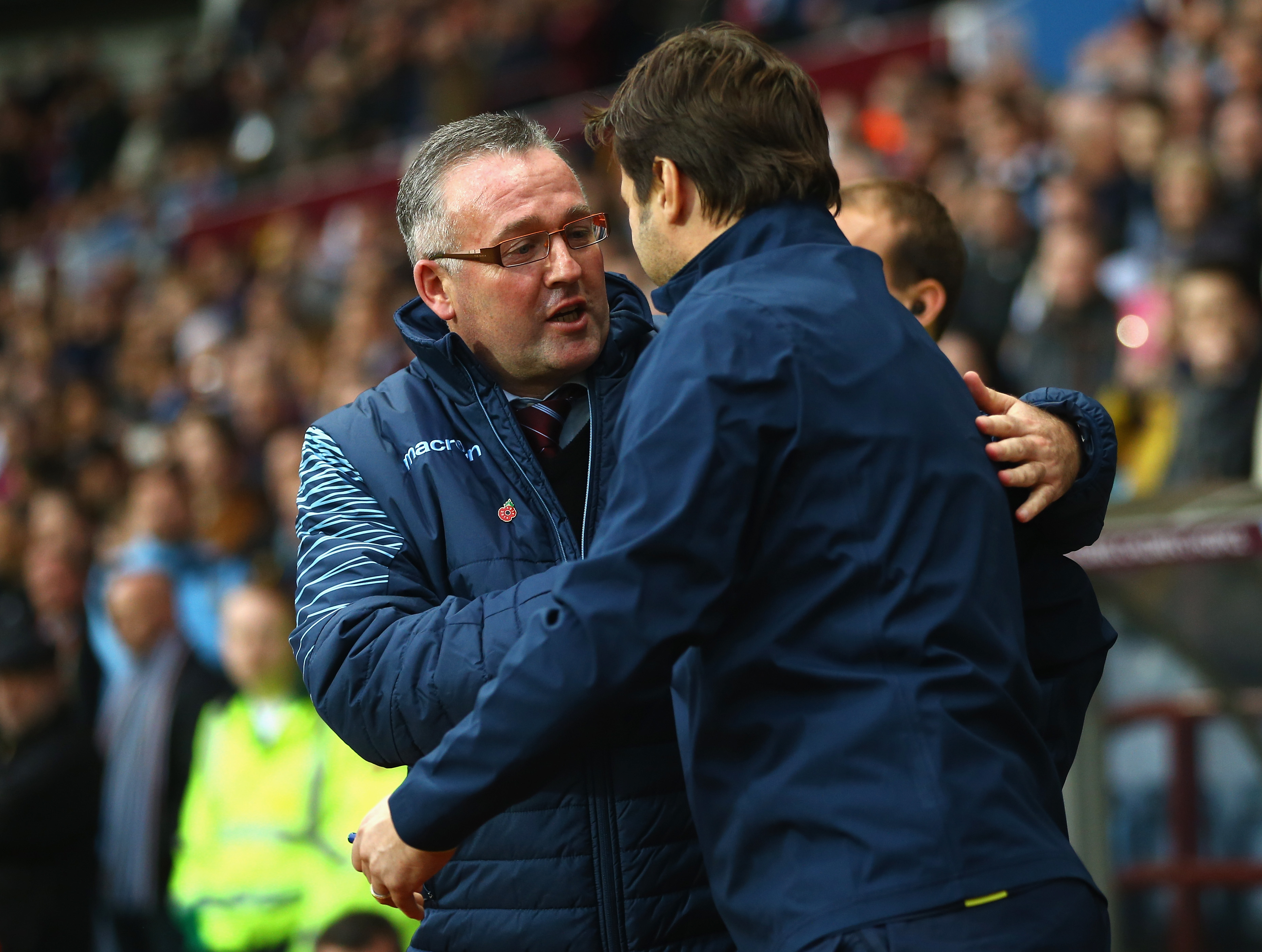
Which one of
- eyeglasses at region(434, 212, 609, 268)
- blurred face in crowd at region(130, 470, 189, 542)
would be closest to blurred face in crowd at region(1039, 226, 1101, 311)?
blurred face in crowd at region(130, 470, 189, 542)

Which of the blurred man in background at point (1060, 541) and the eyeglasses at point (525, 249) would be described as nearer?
the blurred man in background at point (1060, 541)

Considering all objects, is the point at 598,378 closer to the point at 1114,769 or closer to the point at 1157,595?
the point at 1157,595

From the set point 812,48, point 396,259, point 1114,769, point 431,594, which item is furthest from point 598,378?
point 812,48

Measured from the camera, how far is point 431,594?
2025 millimetres

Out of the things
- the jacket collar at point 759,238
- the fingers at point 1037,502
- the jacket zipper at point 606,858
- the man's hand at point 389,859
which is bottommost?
the jacket zipper at point 606,858

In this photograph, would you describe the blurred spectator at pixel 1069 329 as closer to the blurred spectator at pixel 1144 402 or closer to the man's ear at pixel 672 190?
the blurred spectator at pixel 1144 402

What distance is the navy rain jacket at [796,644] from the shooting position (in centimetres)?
158

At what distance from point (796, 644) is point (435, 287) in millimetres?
960

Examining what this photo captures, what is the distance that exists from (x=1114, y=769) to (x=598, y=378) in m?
2.08

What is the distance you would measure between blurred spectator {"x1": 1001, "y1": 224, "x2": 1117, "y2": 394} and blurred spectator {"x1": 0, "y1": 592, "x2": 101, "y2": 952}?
3618 millimetres

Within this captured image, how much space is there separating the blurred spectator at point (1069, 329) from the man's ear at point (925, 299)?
2.87m

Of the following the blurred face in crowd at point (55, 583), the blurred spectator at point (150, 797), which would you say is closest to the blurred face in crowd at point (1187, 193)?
the blurred spectator at point (150, 797)

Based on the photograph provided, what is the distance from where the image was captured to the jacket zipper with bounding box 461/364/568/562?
6.72 ft

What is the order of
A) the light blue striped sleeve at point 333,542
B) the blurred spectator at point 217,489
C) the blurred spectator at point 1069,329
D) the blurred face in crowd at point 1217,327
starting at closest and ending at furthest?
the light blue striped sleeve at point 333,542
the blurred face in crowd at point 1217,327
the blurred spectator at point 1069,329
the blurred spectator at point 217,489
